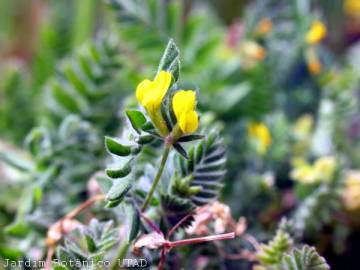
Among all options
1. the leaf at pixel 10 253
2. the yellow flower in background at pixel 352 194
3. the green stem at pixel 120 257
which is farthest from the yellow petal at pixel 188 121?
the yellow flower in background at pixel 352 194

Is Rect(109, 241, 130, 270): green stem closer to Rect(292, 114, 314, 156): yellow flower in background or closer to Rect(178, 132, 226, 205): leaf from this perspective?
Rect(178, 132, 226, 205): leaf

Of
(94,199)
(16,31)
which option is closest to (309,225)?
(94,199)

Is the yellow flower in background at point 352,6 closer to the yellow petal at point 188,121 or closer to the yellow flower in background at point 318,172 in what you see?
the yellow flower in background at point 318,172

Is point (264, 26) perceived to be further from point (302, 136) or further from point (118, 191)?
point (118, 191)


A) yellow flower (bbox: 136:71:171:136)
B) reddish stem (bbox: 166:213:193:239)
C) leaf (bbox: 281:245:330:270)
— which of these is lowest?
leaf (bbox: 281:245:330:270)

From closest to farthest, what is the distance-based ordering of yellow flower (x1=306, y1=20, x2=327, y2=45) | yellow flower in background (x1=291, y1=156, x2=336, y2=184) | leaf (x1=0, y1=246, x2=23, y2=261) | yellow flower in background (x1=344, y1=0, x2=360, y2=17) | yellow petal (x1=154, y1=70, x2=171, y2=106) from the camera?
1. yellow petal (x1=154, y1=70, x2=171, y2=106)
2. leaf (x1=0, y1=246, x2=23, y2=261)
3. yellow flower in background (x1=291, y1=156, x2=336, y2=184)
4. yellow flower (x1=306, y1=20, x2=327, y2=45)
5. yellow flower in background (x1=344, y1=0, x2=360, y2=17)

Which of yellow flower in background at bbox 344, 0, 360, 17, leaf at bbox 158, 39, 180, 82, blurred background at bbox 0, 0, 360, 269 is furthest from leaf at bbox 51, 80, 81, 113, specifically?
yellow flower in background at bbox 344, 0, 360, 17

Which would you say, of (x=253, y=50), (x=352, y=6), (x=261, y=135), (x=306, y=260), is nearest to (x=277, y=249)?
(x=306, y=260)
